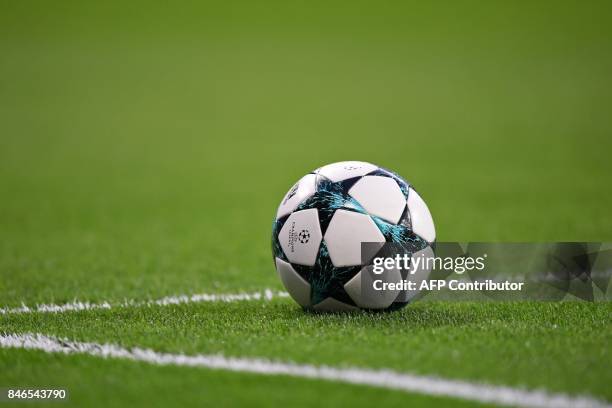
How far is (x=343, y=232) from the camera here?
Answer: 5281 mm

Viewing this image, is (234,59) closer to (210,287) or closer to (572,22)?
(572,22)

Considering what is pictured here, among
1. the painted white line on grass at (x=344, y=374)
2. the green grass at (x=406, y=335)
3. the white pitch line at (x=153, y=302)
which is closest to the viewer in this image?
the painted white line on grass at (x=344, y=374)

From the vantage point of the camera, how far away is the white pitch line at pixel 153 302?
6.12 m

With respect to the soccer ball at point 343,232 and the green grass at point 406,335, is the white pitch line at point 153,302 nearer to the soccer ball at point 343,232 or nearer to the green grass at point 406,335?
the green grass at point 406,335

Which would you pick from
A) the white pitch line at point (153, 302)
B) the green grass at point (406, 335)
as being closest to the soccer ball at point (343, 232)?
the green grass at point (406, 335)

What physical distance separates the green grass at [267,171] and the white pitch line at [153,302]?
240 mm

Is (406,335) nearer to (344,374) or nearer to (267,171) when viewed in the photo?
(344,374)

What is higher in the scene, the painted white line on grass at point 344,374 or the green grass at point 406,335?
the painted white line on grass at point 344,374

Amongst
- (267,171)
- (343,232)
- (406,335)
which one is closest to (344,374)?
(406,335)

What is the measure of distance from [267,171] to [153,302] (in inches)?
434

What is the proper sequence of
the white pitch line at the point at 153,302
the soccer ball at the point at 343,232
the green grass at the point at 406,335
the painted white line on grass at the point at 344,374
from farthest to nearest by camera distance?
the white pitch line at the point at 153,302, the soccer ball at the point at 343,232, the green grass at the point at 406,335, the painted white line on grass at the point at 344,374

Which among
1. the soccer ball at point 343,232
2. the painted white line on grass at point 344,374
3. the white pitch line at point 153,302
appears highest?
the soccer ball at point 343,232

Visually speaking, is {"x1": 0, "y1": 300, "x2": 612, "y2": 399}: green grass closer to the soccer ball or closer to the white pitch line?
the soccer ball

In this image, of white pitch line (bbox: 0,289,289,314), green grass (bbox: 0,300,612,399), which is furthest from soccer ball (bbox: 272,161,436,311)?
white pitch line (bbox: 0,289,289,314)
